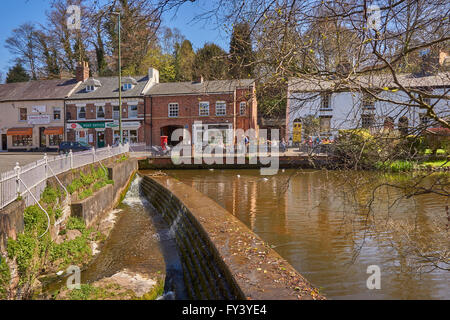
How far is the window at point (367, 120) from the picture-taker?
405 centimetres

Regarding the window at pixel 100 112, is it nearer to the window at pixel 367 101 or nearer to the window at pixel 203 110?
the window at pixel 203 110

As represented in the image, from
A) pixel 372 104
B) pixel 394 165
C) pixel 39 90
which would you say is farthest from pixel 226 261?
pixel 39 90

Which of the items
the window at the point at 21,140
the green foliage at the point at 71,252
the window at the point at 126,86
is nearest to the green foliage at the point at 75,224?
the green foliage at the point at 71,252

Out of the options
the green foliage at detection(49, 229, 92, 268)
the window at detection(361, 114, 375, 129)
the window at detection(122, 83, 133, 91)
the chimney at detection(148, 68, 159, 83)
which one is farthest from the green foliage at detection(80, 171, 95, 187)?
the chimney at detection(148, 68, 159, 83)

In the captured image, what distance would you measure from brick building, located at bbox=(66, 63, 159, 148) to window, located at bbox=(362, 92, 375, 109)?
3151cm

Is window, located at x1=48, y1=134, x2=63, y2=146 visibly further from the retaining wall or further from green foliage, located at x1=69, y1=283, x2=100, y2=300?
green foliage, located at x1=69, y1=283, x2=100, y2=300

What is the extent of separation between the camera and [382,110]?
408 centimetres

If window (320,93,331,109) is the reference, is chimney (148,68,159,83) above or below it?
above

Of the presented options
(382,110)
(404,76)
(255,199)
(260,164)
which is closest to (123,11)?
(382,110)

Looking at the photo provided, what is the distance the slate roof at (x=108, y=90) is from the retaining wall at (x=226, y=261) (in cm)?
2601

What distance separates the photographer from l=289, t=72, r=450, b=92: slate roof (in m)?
3.52

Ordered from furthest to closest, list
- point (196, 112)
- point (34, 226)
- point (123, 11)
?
point (196, 112), point (34, 226), point (123, 11)
